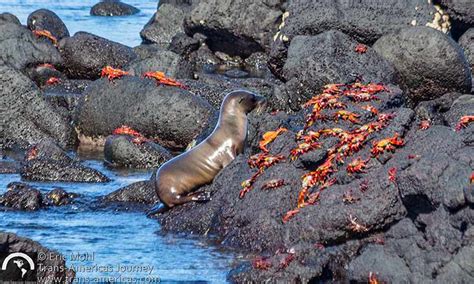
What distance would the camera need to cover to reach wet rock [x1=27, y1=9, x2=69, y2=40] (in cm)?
3219

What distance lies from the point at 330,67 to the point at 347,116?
458 centimetres

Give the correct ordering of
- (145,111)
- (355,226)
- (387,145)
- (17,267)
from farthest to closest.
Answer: (145,111)
(387,145)
(355,226)
(17,267)

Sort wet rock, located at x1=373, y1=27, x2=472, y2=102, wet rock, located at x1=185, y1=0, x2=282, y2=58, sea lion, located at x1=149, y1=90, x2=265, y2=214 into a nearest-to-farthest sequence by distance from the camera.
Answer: sea lion, located at x1=149, y1=90, x2=265, y2=214
wet rock, located at x1=373, y1=27, x2=472, y2=102
wet rock, located at x1=185, y1=0, x2=282, y2=58

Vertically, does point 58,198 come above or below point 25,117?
above

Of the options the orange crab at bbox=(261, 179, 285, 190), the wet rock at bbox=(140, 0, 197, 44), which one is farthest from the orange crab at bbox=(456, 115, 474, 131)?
the wet rock at bbox=(140, 0, 197, 44)

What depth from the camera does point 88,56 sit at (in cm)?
2558

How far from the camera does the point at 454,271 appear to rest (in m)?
9.43

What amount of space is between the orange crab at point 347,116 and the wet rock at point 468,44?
1095 cm

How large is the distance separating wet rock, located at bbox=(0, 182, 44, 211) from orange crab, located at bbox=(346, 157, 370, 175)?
5.06 meters

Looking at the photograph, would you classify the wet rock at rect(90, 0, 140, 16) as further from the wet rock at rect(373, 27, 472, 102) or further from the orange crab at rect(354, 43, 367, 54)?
the orange crab at rect(354, 43, 367, 54)

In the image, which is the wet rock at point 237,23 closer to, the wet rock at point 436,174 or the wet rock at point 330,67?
the wet rock at point 330,67

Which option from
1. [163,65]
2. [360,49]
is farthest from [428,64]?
[163,65]

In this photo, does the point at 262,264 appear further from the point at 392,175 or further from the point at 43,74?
the point at 43,74

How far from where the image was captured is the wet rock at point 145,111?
1888cm
